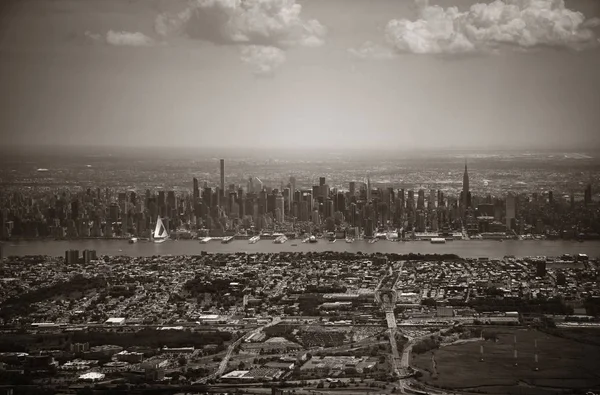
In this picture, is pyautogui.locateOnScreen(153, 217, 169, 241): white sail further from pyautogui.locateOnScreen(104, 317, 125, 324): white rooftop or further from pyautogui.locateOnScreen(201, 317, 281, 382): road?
pyautogui.locateOnScreen(201, 317, 281, 382): road

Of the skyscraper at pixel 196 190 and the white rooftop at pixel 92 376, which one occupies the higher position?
the skyscraper at pixel 196 190

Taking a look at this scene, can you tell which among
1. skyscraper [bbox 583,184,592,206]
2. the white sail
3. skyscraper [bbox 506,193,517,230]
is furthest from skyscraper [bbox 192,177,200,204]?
skyscraper [bbox 583,184,592,206]

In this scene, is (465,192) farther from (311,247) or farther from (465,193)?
(311,247)

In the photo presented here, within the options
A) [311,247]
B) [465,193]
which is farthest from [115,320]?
[465,193]

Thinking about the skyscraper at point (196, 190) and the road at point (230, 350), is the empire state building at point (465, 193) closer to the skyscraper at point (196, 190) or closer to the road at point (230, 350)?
the skyscraper at point (196, 190)

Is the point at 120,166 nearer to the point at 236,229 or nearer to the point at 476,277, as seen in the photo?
the point at 236,229

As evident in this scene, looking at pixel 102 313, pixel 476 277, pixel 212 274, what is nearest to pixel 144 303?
pixel 102 313

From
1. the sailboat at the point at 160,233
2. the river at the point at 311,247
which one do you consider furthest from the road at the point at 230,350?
the sailboat at the point at 160,233
